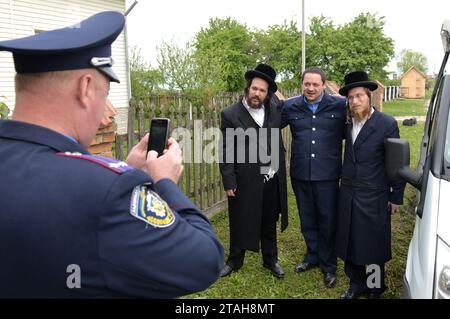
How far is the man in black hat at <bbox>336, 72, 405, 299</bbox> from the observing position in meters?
3.49

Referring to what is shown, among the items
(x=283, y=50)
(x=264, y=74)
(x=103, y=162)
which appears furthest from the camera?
(x=283, y=50)

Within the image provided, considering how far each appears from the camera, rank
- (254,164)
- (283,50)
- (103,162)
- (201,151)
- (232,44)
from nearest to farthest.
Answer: (103,162)
(254,164)
(201,151)
(283,50)
(232,44)

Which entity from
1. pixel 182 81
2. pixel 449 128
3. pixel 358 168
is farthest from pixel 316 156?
pixel 182 81

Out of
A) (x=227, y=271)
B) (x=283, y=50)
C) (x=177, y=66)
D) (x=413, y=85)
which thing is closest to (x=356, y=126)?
(x=227, y=271)

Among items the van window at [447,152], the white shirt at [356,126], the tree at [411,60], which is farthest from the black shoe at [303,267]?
the tree at [411,60]

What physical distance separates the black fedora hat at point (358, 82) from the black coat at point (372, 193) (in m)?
0.26

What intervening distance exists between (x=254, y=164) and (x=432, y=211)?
2102 mm

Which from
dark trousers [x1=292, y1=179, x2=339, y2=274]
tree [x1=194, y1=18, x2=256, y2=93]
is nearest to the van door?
dark trousers [x1=292, y1=179, x2=339, y2=274]

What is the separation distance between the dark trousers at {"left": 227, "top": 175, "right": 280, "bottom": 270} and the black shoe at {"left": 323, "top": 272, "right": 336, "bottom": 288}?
0.55 m

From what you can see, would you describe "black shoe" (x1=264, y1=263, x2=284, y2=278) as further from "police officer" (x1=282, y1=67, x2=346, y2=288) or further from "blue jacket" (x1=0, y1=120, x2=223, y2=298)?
"blue jacket" (x1=0, y1=120, x2=223, y2=298)

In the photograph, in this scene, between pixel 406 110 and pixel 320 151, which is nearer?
pixel 320 151

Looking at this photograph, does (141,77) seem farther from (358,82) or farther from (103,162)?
(103,162)

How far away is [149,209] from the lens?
1.08m

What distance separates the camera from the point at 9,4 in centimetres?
967
